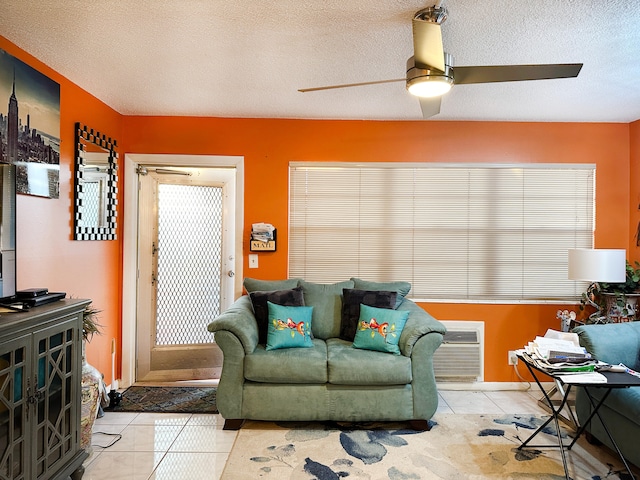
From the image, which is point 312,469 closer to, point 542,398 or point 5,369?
point 5,369

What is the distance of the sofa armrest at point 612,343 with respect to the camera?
266 cm

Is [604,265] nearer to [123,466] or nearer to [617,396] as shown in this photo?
[617,396]

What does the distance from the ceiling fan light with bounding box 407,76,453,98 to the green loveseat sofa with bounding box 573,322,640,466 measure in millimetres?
1953

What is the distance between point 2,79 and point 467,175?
3655mm

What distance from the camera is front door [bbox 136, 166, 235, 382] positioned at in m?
3.97

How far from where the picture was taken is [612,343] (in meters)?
2.70

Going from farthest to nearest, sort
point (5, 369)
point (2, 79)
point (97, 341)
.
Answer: point (97, 341) → point (2, 79) → point (5, 369)

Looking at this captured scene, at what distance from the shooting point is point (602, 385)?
216 cm

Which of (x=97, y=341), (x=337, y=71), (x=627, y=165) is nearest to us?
(x=337, y=71)

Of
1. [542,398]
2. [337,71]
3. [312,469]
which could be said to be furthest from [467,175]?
[312,469]

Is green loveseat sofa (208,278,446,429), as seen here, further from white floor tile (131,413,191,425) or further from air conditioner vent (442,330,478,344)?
air conditioner vent (442,330,478,344)

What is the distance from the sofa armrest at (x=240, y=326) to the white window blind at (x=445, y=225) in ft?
3.16

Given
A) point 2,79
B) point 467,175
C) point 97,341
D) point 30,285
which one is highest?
point 2,79

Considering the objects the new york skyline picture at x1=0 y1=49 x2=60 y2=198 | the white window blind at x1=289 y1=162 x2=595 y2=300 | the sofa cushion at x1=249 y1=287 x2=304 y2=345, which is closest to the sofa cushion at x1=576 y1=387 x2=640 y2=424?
the white window blind at x1=289 y1=162 x2=595 y2=300
